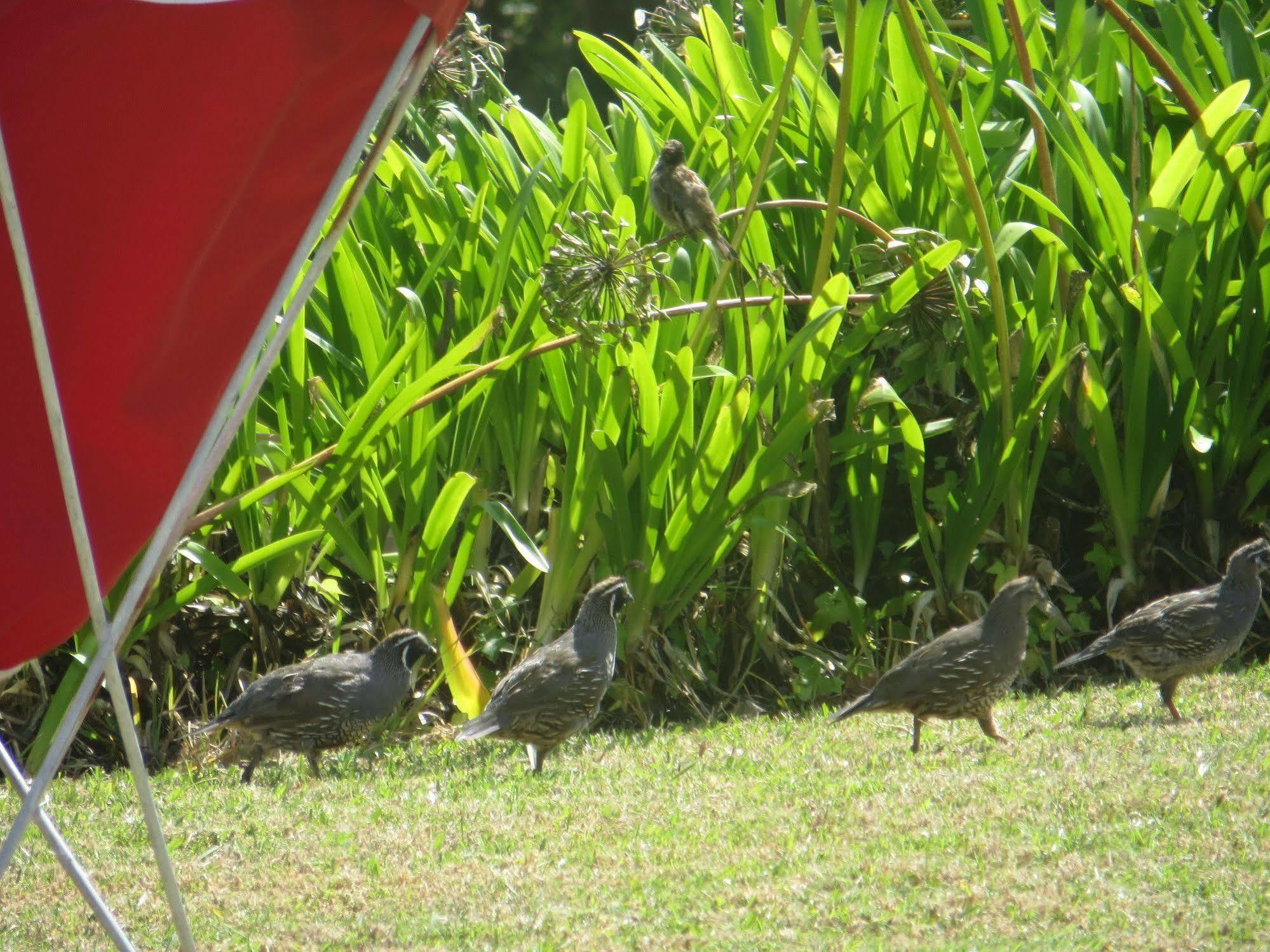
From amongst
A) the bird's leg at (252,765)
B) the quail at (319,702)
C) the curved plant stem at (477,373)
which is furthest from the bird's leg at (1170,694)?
the bird's leg at (252,765)

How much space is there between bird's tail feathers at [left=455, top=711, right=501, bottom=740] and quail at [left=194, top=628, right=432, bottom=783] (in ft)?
0.92

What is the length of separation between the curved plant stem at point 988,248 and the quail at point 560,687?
61.4 inches

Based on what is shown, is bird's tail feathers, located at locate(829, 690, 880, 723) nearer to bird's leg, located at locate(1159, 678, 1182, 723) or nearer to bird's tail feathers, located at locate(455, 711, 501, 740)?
bird's leg, located at locate(1159, 678, 1182, 723)

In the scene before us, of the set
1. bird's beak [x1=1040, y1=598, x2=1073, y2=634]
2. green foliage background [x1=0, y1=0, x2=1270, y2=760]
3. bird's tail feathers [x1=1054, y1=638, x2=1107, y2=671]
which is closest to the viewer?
bird's tail feathers [x1=1054, y1=638, x2=1107, y2=671]

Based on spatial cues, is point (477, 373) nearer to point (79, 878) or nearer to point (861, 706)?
point (861, 706)

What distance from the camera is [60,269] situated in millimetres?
2273

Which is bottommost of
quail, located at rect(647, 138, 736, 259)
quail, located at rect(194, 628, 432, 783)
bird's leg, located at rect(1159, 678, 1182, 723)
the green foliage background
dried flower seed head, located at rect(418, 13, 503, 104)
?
bird's leg, located at rect(1159, 678, 1182, 723)

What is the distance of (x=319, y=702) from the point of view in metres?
4.92

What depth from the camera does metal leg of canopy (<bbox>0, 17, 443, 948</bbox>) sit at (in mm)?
2096

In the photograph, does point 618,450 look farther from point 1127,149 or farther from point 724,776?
point 1127,149

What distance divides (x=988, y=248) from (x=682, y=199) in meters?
1.15

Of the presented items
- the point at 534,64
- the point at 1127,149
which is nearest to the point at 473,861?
the point at 1127,149

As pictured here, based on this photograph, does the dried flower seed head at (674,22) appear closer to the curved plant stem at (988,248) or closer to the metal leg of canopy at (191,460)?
the curved plant stem at (988,248)

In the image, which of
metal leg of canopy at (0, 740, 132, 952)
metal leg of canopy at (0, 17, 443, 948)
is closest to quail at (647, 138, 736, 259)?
metal leg of canopy at (0, 17, 443, 948)
